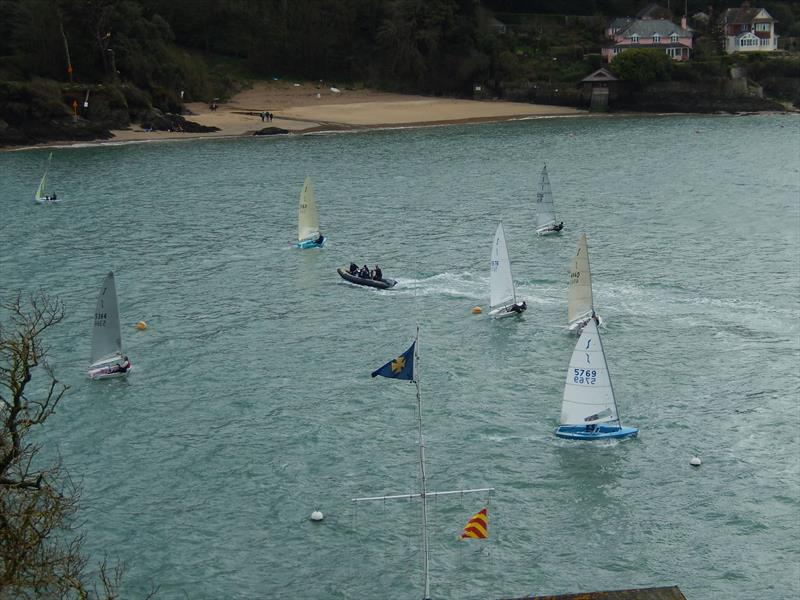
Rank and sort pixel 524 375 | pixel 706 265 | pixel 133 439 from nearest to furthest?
pixel 133 439
pixel 524 375
pixel 706 265

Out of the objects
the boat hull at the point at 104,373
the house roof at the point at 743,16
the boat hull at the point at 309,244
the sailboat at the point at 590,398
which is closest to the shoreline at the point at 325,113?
the house roof at the point at 743,16

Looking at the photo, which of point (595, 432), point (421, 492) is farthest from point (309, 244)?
point (421, 492)

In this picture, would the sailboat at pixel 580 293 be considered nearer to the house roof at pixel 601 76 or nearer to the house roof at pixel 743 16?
the house roof at pixel 601 76

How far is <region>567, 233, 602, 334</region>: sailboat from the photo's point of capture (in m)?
54.8

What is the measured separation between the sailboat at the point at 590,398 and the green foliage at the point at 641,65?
122521 millimetres

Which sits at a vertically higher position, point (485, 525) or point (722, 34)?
point (722, 34)

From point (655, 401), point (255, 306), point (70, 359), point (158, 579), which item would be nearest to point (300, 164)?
point (255, 306)

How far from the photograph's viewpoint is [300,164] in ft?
377

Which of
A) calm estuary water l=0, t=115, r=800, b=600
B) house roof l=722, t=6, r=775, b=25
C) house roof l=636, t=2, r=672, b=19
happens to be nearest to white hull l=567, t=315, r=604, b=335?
calm estuary water l=0, t=115, r=800, b=600

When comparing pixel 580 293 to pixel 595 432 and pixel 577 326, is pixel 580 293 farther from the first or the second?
pixel 595 432

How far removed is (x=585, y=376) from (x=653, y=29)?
136 metres

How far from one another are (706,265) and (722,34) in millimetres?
119204

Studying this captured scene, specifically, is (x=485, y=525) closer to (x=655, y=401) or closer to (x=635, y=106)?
(x=655, y=401)

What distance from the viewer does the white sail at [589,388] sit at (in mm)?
42625
